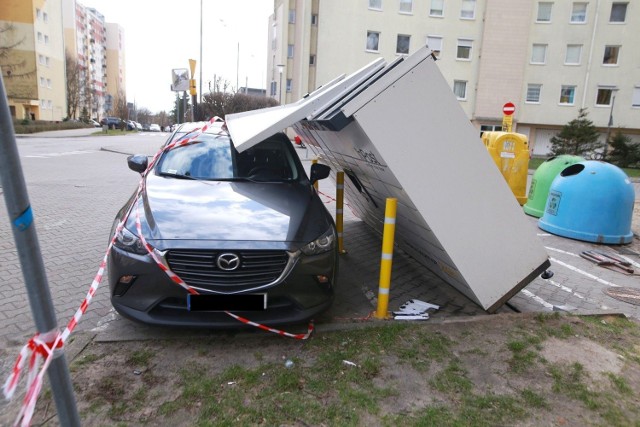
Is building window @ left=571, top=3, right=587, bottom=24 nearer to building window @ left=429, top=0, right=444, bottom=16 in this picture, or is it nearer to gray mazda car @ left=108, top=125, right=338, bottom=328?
building window @ left=429, top=0, right=444, bottom=16

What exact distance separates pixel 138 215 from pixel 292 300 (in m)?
1.43

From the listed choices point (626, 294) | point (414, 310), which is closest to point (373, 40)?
point (626, 294)

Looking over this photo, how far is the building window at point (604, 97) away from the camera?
119ft

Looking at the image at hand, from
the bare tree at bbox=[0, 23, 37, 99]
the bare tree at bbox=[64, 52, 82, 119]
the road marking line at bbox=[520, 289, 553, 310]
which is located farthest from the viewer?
the bare tree at bbox=[64, 52, 82, 119]

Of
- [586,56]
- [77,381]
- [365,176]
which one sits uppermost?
[586,56]

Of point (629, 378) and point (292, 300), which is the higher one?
point (292, 300)

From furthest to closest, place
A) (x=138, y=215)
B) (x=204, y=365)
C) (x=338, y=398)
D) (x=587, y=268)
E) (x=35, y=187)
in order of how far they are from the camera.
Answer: (x=35, y=187)
(x=587, y=268)
(x=138, y=215)
(x=204, y=365)
(x=338, y=398)

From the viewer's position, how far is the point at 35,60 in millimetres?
52406

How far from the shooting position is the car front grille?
3215mm

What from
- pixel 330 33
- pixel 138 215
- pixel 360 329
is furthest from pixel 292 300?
pixel 330 33

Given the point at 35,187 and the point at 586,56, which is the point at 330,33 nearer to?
the point at 586,56

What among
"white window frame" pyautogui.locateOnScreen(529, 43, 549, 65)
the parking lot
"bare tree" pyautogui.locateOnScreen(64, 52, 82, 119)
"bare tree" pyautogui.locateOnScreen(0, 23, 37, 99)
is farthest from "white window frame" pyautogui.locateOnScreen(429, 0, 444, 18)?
"bare tree" pyautogui.locateOnScreen(64, 52, 82, 119)

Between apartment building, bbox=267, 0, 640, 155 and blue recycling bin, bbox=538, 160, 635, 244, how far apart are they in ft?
100

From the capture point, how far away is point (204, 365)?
3180mm
